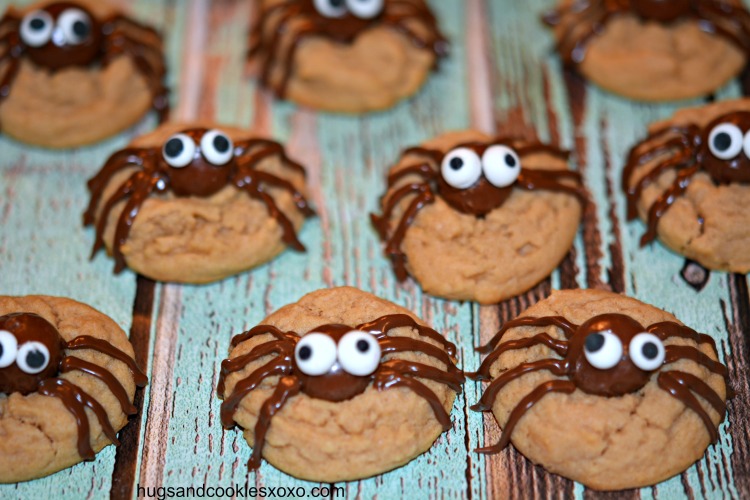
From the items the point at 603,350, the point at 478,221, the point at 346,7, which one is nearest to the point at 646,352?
the point at 603,350

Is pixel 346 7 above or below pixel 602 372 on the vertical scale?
above

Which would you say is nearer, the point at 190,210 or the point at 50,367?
the point at 50,367

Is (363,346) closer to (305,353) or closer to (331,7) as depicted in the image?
(305,353)

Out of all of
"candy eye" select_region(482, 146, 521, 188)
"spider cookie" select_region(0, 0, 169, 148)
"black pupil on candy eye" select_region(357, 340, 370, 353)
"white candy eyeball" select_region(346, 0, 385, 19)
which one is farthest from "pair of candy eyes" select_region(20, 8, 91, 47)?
"black pupil on candy eye" select_region(357, 340, 370, 353)

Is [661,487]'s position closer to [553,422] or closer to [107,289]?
[553,422]

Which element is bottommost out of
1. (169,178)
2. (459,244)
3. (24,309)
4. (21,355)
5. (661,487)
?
(661,487)

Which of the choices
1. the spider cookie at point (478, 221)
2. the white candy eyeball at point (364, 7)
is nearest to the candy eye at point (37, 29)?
the white candy eyeball at point (364, 7)

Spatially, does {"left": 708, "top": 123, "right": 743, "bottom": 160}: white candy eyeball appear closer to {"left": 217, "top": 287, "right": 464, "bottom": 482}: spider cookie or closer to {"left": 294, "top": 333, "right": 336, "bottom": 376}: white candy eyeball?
{"left": 217, "top": 287, "right": 464, "bottom": 482}: spider cookie

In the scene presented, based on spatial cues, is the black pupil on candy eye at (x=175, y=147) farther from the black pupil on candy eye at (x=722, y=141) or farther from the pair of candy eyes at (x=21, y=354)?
the black pupil on candy eye at (x=722, y=141)

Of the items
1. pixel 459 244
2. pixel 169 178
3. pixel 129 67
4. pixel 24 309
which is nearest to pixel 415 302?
pixel 459 244
